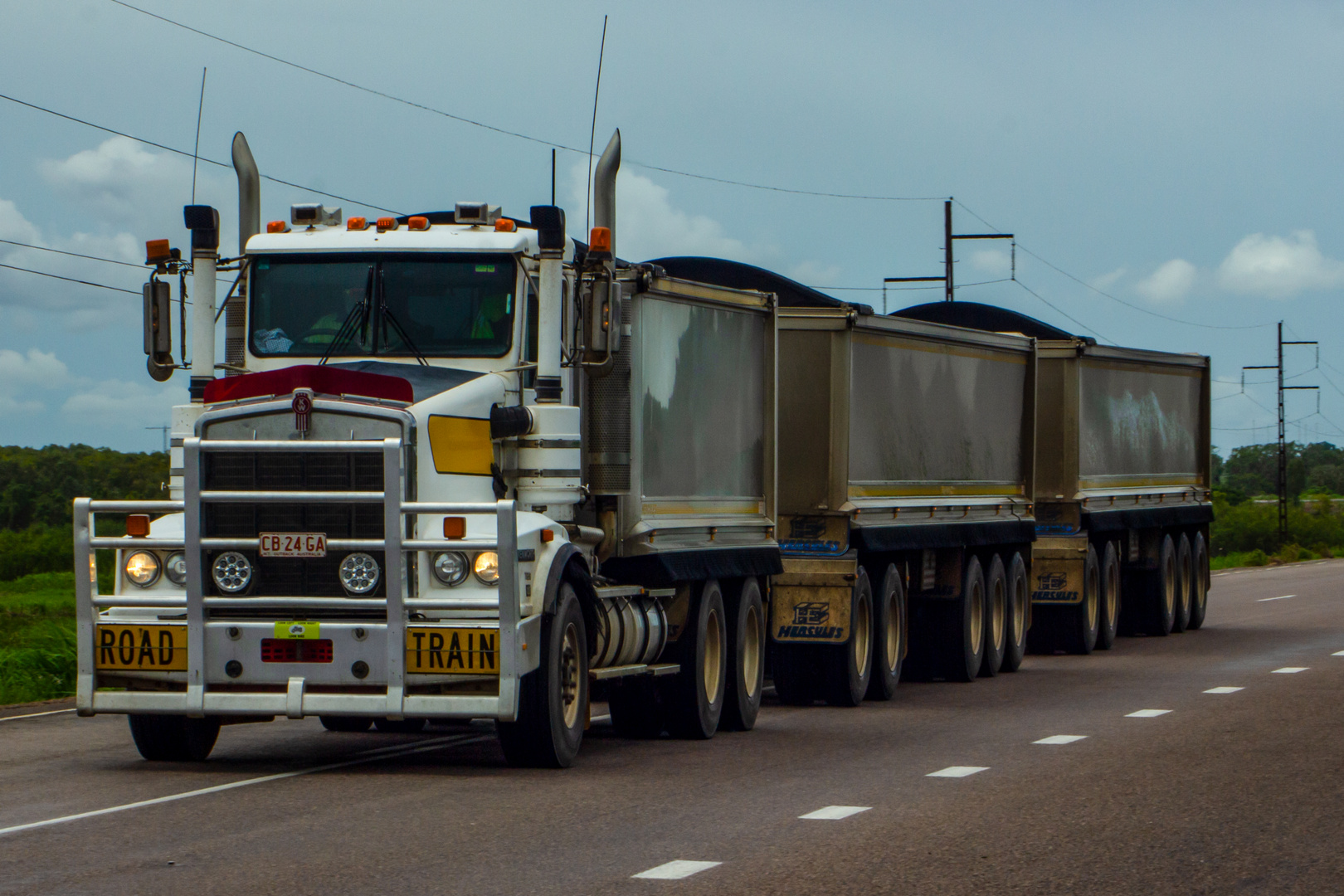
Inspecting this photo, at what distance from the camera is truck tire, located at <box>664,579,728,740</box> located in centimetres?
1438

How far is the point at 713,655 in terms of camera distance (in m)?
14.9

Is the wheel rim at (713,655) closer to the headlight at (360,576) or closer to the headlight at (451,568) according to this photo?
the headlight at (451,568)

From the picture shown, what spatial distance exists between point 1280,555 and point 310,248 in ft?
197

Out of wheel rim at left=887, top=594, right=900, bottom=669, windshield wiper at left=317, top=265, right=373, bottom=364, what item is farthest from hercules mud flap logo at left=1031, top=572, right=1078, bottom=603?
windshield wiper at left=317, top=265, right=373, bottom=364

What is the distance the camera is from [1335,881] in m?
8.39

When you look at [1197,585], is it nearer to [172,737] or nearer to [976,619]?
[976,619]

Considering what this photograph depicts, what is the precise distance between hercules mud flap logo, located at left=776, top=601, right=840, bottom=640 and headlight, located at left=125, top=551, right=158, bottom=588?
6.74 meters

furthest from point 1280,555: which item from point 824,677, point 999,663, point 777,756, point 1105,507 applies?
point 777,756

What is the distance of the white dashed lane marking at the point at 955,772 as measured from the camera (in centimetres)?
1186

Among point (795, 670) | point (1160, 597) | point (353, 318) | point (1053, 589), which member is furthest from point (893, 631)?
point (1160, 597)

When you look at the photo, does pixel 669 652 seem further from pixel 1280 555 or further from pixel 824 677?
pixel 1280 555

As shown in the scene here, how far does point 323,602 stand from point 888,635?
8132mm

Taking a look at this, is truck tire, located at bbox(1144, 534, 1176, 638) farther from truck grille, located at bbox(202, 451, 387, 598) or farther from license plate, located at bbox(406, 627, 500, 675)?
truck grille, located at bbox(202, 451, 387, 598)

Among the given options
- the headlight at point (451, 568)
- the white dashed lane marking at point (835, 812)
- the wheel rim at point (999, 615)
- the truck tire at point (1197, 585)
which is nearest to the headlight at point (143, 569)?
the headlight at point (451, 568)
